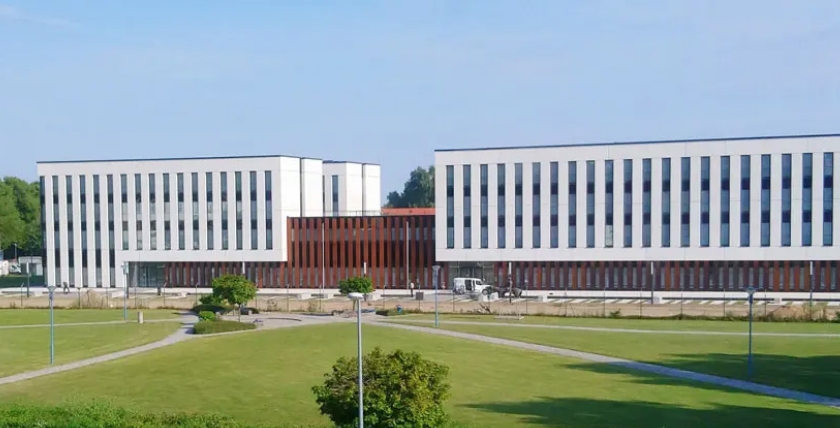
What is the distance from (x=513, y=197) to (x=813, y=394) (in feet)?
184

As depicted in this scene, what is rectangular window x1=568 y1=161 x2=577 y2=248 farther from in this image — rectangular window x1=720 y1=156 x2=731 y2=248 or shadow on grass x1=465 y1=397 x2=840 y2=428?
shadow on grass x1=465 y1=397 x2=840 y2=428

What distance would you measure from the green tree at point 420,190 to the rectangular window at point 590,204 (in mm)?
82931

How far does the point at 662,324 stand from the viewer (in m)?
62.8

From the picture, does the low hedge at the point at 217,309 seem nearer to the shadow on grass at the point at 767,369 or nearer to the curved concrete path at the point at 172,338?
the curved concrete path at the point at 172,338

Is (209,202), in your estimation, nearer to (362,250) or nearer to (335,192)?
(335,192)

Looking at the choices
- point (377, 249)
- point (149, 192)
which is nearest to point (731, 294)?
point (377, 249)

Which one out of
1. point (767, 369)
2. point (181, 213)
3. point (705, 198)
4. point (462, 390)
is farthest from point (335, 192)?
point (462, 390)

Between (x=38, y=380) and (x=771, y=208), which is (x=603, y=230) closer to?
(x=771, y=208)

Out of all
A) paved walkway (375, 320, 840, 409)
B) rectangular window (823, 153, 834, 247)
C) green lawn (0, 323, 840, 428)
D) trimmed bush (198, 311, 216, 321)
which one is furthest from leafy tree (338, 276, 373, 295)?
rectangular window (823, 153, 834, 247)

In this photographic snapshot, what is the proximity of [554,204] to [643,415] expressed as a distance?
194 feet

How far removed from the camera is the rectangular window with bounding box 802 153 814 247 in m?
81.8

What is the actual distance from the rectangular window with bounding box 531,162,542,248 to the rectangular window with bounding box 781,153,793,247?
2376 cm

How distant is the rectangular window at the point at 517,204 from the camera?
90062 millimetres

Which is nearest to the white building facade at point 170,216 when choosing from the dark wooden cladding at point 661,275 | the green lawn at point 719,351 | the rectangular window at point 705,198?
the dark wooden cladding at point 661,275
